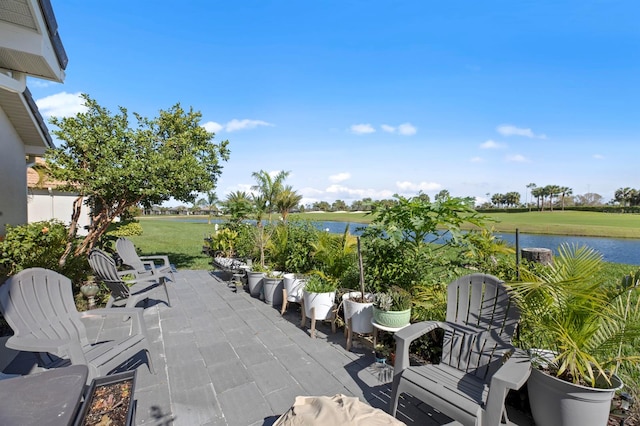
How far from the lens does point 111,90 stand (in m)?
8.49

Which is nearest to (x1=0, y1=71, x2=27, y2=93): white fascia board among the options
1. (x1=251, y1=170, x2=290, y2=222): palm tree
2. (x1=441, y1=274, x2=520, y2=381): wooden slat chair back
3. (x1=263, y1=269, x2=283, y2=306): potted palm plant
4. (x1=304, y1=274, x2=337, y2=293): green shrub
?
(x1=263, y1=269, x2=283, y2=306): potted palm plant

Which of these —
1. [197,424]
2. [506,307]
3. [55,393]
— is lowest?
[197,424]

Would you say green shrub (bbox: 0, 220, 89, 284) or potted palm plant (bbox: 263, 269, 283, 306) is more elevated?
green shrub (bbox: 0, 220, 89, 284)

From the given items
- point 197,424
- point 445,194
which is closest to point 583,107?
point 445,194

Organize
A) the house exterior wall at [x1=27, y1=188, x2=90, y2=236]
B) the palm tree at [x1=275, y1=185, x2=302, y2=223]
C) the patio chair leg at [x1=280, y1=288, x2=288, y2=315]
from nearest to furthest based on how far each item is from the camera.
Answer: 1. the patio chair leg at [x1=280, y1=288, x2=288, y2=315]
2. the palm tree at [x1=275, y1=185, x2=302, y2=223]
3. the house exterior wall at [x1=27, y1=188, x2=90, y2=236]

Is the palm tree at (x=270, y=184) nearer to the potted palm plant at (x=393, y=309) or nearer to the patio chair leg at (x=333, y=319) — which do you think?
the patio chair leg at (x=333, y=319)

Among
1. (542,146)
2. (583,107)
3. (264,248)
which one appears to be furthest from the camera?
(542,146)

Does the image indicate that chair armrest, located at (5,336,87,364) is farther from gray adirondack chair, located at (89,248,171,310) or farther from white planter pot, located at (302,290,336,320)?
white planter pot, located at (302,290,336,320)

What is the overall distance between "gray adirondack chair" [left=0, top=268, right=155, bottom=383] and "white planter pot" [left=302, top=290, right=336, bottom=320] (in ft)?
6.25

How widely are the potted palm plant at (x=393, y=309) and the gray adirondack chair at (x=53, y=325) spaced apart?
2.36 m

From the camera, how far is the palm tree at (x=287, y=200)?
12748 millimetres

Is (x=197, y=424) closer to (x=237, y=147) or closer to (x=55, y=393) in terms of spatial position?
(x=55, y=393)

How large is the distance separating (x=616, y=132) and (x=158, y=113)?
2200cm

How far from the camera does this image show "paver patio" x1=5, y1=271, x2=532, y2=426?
228 centimetres
